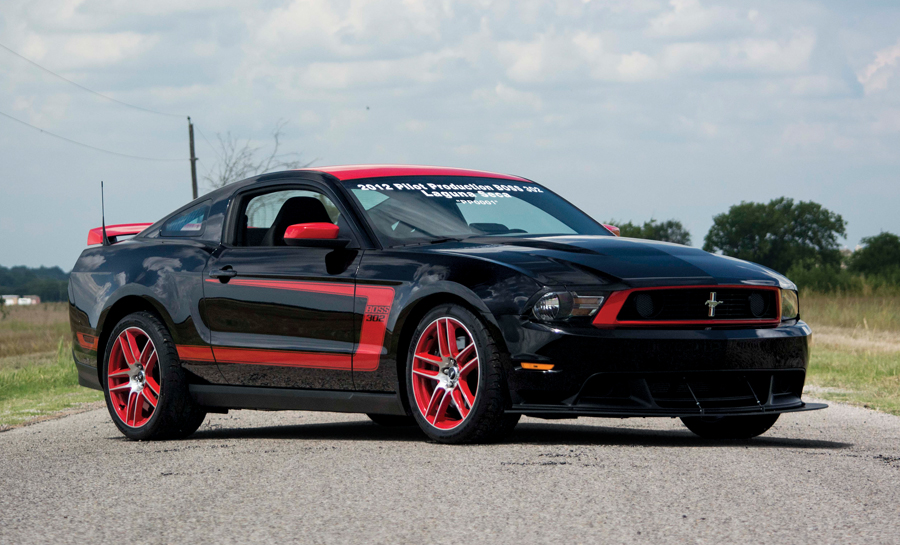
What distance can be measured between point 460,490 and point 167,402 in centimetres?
309

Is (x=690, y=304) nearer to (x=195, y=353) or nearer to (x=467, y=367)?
(x=467, y=367)

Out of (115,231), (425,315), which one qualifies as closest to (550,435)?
(425,315)

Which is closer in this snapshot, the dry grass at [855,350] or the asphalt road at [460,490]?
the asphalt road at [460,490]

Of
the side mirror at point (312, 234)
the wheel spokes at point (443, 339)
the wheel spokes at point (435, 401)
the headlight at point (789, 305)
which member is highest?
the side mirror at point (312, 234)

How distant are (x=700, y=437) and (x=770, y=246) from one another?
9851cm

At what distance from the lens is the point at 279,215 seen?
24.4ft

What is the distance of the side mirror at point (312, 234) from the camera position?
660 cm

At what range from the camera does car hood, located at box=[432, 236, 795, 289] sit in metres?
5.95

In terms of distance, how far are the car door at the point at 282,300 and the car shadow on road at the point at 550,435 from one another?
543 mm

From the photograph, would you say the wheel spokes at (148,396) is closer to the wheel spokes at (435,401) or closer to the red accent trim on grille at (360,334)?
the red accent trim on grille at (360,334)

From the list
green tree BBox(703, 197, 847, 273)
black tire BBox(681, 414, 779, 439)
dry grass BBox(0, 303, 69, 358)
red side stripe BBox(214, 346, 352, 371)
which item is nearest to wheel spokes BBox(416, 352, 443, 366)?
red side stripe BBox(214, 346, 352, 371)

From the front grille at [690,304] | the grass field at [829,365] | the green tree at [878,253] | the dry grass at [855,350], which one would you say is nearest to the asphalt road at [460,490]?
the front grille at [690,304]

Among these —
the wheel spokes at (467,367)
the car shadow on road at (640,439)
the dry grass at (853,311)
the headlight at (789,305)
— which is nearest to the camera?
the wheel spokes at (467,367)

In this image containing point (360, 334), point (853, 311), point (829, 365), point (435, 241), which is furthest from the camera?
point (853, 311)
